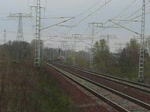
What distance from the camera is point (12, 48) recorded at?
95.3 metres

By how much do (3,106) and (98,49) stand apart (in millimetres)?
80401

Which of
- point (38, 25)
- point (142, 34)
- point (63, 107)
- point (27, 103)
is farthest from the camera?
point (38, 25)

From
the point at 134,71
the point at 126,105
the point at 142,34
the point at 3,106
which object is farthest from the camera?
the point at 134,71

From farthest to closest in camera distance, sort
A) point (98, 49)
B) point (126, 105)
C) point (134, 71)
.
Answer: point (98, 49) < point (134, 71) < point (126, 105)

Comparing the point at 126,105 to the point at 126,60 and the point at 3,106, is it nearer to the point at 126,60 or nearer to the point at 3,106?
the point at 3,106

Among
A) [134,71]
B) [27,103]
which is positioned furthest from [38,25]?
[27,103]

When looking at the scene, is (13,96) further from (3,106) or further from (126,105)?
(126,105)

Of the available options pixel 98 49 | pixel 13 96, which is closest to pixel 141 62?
pixel 13 96

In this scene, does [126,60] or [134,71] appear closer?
[134,71]

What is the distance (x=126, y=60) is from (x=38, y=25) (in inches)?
1333

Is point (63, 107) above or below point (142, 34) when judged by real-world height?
below

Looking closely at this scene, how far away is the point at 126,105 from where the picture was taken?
59.0ft

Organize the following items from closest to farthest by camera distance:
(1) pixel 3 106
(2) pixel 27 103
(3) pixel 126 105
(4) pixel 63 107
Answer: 1. (1) pixel 3 106
2. (2) pixel 27 103
3. (4) pixel 63 107
4. (3) pixel 126 105

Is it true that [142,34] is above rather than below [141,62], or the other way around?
above
